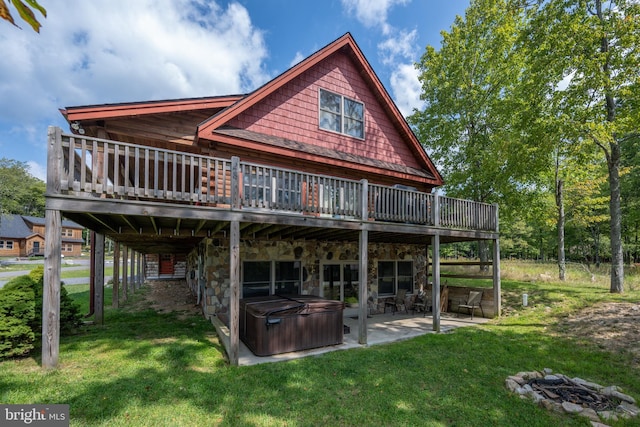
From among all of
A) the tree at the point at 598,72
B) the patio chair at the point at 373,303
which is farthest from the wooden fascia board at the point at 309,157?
the tree at the point at 598,72

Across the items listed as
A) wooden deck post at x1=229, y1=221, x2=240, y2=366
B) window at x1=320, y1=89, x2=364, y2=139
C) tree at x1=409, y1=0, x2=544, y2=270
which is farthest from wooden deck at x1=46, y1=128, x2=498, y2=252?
tree at x1=409, y1=0, x2=544, y2=270

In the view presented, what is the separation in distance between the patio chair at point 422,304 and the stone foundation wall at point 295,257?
65cm

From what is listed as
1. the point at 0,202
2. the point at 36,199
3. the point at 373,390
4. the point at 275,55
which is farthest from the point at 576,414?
the point at 36,199

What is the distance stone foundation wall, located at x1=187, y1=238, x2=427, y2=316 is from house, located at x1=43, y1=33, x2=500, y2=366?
0.04m

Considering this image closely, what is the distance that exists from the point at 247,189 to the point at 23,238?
55876 mm

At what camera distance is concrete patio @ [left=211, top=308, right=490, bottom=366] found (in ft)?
21.3

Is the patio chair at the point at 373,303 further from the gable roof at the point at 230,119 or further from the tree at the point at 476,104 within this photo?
the tree at the point at 476,104

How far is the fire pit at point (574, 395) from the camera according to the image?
4.41 meters

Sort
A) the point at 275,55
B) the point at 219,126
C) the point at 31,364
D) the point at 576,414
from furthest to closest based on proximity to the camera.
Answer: the point at 275,55, the point at 219,126, the point at 31,364, the point at 576,414

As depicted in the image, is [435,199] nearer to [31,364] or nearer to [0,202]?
[31,364]

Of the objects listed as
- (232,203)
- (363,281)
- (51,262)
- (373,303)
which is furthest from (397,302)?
(51,262)

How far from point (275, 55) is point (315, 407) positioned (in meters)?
18.6

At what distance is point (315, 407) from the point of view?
441cm

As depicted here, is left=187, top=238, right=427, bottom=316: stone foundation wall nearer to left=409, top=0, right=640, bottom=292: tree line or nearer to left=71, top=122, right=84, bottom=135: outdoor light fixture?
left=71, top=122, right=84, bottom=135: outdoor light fixture
